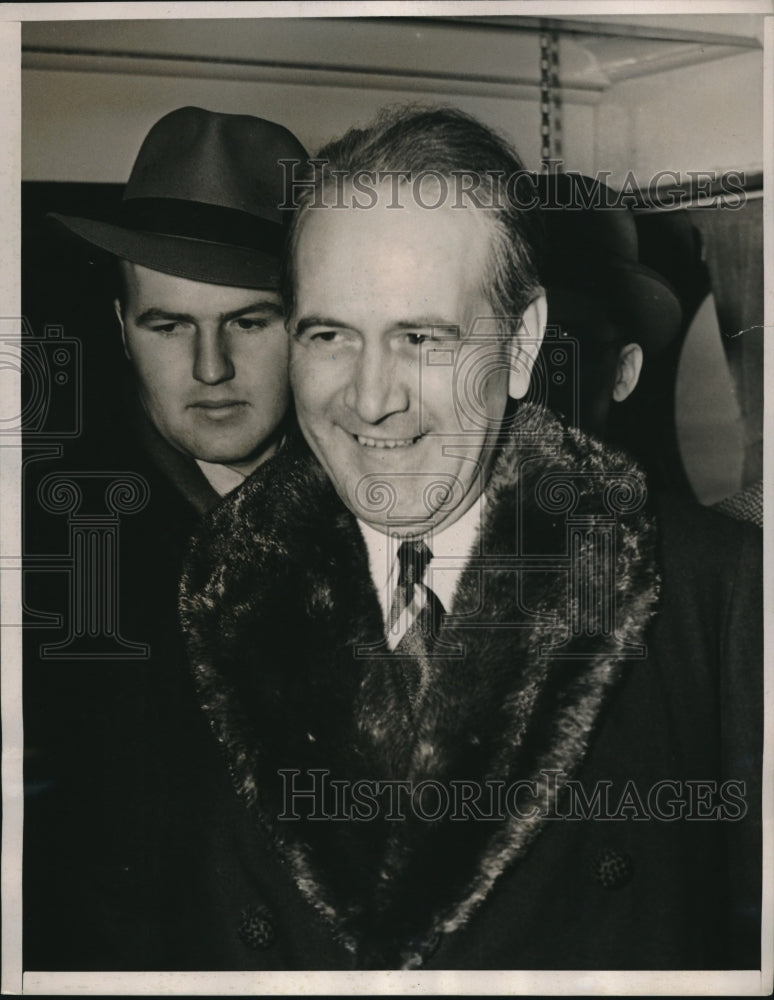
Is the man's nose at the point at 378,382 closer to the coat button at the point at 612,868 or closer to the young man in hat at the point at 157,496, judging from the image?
the young man in hat at the point at 157,496

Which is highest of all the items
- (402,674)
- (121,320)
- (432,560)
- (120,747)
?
(121,320)

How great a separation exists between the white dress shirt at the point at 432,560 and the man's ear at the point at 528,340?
170 mm

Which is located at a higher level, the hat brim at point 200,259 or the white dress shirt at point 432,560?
the hat brim at point 200,259

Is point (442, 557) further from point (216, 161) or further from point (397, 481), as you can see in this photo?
point (216, 161)

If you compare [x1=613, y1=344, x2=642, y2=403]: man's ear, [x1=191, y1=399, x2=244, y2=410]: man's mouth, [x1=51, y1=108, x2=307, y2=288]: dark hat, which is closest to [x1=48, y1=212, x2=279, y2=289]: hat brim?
[x1=51, y1=108, x2=307, y2=288]: dark hat

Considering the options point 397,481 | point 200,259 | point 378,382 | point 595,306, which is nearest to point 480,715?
point 397,481

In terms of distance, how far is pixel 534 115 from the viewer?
130cm

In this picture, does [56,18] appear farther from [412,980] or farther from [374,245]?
[412,980]

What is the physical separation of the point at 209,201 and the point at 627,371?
58cm

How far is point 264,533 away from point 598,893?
64 cm

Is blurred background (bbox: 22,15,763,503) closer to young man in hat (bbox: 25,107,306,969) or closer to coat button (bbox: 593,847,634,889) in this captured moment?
young man in hat (bbox: 25,107,306,969)

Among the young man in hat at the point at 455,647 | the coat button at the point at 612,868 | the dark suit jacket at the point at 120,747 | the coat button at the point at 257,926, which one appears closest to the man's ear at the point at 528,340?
the young man in hat at the point at 455,647

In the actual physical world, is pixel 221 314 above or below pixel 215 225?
below

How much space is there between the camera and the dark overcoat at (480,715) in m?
1.30
